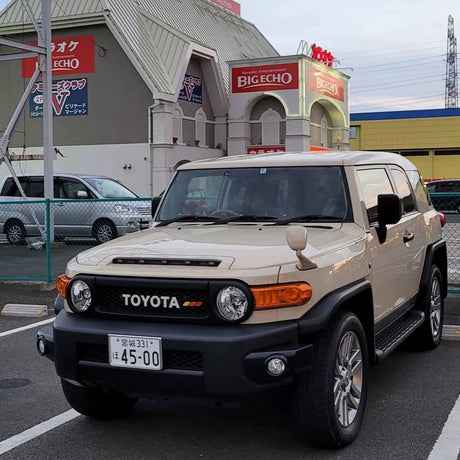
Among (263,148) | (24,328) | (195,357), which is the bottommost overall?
(24,328)

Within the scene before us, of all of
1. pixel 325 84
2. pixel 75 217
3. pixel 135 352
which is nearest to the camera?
pixel 135 352

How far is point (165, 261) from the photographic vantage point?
13.0 feet

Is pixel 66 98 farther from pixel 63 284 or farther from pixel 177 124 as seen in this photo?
pixel 63 284

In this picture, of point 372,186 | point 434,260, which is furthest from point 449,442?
point 434,260

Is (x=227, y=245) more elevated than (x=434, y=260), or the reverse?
(x=227, y=245)

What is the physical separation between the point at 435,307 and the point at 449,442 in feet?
8.07

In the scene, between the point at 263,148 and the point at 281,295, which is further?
the point at 263,148

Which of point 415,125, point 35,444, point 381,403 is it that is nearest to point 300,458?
point 381,403

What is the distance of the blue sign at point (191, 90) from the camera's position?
2989cm

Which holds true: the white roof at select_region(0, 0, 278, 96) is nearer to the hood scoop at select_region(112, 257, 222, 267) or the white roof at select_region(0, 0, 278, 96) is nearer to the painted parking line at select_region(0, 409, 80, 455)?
the painted parking line at select_region(0, 409, 80, 455)

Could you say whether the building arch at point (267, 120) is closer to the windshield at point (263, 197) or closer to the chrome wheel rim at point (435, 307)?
the chrome wheel rim at point (435, 307)

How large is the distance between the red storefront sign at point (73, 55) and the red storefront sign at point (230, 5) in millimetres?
13137

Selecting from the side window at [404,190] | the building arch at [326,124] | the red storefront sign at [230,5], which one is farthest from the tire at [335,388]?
the red storefront sign at [230,5]

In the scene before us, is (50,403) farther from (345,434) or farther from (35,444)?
(345,434)
